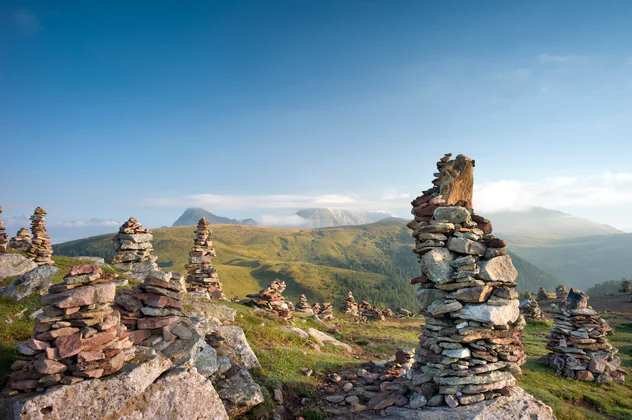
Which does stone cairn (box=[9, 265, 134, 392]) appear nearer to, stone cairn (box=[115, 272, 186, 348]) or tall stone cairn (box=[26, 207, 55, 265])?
stone cairn (box=[115, 272, 186, 348])

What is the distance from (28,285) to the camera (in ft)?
49.0

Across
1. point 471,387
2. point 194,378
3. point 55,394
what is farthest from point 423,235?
point 55,394

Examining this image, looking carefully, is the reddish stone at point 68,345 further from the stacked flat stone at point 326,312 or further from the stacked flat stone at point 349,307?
the stacked flat stone at point 349,307

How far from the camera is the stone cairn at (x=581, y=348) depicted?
17172 millimetres

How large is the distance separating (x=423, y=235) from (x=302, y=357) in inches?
360

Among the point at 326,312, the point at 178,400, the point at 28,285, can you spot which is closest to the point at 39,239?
the point at 28,285

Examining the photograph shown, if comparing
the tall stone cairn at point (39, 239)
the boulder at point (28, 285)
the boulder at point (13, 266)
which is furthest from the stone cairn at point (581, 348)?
the tall stone cairn at point (39, 239)

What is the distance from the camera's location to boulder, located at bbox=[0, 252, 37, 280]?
18606mm

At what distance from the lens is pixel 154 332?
36.0 ft

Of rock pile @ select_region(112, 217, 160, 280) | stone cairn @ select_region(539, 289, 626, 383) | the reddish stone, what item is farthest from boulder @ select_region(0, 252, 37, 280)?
stone cairn @ select_region(539, 289, 626, 383)

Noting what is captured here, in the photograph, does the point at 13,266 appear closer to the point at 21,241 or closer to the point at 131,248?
the point at 131,248

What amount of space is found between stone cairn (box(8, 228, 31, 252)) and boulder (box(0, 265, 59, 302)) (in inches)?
1516

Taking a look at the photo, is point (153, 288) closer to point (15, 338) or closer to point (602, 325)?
point (15, 338)

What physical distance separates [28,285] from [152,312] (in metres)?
9.01
